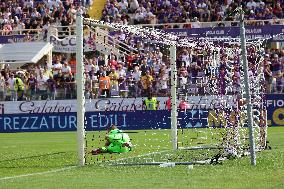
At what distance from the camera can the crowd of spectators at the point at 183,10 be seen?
50.9 metres

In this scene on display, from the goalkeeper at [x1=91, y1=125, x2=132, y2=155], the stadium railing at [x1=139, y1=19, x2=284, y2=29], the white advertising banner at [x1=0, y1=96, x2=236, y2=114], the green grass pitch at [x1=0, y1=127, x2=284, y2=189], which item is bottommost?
the green grass pitch at [x1=0, y1=127, x2=284, y2=189]

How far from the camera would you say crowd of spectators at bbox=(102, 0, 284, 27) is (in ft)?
167

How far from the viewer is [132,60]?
42469 millimetres

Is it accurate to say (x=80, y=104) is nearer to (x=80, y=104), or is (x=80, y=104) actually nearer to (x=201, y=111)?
(x=80, y=104)

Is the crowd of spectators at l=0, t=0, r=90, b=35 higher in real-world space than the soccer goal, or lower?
higher

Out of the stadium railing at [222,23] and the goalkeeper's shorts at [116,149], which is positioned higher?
the stadium railing at [222,23]

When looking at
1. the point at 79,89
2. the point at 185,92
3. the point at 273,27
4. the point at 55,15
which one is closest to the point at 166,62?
the point at 185,92

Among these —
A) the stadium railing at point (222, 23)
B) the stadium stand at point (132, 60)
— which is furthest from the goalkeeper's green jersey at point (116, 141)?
the stadium railing at point (222, 23)

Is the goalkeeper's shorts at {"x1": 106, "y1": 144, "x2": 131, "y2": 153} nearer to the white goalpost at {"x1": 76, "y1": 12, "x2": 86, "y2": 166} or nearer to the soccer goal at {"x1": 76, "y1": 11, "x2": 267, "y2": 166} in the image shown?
the soccer goal at {"x1": 76, "y1": 11, "x2": 267, "y2": 166}

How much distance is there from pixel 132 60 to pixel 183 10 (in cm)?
1085

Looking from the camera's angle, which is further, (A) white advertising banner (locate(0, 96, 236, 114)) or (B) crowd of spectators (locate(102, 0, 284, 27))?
(B) crowd of spectators (locate(102, 0, 284, 27))

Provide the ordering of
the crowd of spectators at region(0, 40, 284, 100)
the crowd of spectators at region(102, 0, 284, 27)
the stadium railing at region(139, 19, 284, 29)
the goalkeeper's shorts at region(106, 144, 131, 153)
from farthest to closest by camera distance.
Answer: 1. the crowd of spectators at region(102, 0, 284, 27)
2. the stadium railing at region(139, 19, 284, 29)
3. the crowd of spectators at region(0, 40, 284, 100)
4. the goalkeeper's shorts at region(106, 144, 131, 153)

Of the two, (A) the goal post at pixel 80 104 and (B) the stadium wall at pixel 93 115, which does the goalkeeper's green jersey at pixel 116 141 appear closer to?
(A) the goal post at pixel 80 104

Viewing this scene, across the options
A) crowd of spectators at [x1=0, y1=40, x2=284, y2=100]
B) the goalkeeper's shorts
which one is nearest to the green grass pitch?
the goalkeeper's shorts
